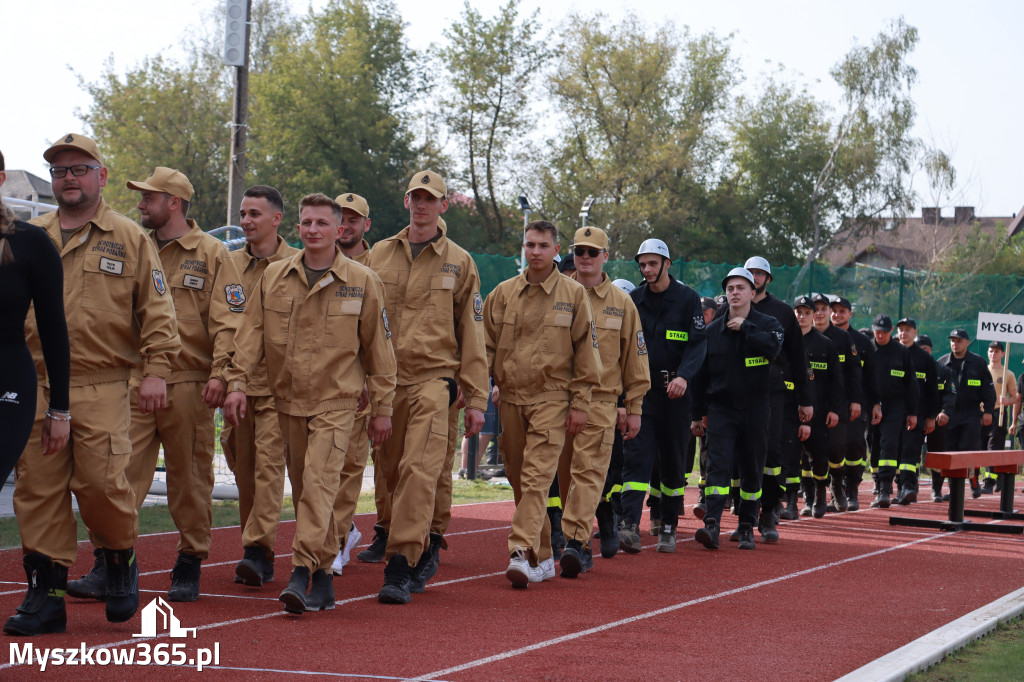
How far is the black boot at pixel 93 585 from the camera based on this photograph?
700 cm

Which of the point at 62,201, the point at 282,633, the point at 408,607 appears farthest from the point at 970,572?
the point at 62,201

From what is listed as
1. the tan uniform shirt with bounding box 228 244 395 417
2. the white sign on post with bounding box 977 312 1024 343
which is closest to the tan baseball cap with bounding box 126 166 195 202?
the tan uniform shirt with bounding box 228 244 395 417

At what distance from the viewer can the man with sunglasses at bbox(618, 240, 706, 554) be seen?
1027cm

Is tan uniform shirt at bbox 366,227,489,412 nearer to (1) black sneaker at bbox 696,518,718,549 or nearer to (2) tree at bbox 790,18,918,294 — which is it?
(1) black sneaker at bbox 696,518,718,549

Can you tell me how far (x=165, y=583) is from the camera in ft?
26.3

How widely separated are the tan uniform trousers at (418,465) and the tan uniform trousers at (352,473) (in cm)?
24

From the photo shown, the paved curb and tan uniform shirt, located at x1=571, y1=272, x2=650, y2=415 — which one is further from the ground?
tan uniform shirt, located at x1=571, y1=272, x2=650, y2=415

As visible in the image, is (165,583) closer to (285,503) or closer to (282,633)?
(282,633)

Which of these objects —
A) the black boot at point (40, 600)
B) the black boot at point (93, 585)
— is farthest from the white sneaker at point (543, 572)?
the black boot at point (40, 600)

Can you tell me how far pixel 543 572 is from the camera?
28.6 ft

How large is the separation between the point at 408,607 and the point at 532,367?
1.90 metres

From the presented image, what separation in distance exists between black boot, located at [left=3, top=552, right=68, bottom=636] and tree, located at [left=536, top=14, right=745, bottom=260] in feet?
163

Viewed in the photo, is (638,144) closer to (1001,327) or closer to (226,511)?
(1001,327)
